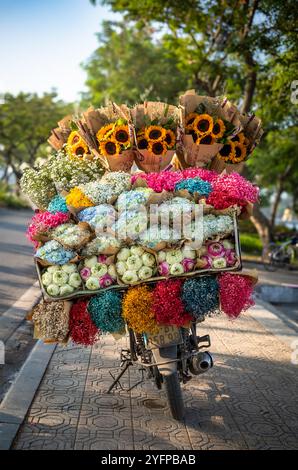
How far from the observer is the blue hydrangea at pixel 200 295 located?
4328 millimetres

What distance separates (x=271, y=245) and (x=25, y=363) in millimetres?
14484

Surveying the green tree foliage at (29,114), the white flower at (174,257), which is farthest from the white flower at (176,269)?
the green tree foliage at (29,114)

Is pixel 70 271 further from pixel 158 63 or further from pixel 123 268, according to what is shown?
pixel 158 63

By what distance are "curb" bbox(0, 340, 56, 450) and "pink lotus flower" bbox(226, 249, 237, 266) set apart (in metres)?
2.15

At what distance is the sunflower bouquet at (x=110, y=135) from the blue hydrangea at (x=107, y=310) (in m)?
1.35

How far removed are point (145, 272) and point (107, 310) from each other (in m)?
0.43

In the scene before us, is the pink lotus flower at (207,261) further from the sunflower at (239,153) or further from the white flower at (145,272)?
the sunflower at (239,153)

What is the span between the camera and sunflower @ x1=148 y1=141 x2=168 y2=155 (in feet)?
16.6

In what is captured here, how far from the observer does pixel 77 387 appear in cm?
543

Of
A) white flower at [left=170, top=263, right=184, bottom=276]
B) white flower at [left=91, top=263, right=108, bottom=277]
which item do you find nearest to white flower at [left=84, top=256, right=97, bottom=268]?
white flower at [left=91, top=263, right=108, bottom=277]

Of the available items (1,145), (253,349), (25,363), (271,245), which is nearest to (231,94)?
(271,245)

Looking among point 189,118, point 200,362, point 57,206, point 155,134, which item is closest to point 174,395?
point 200,362
